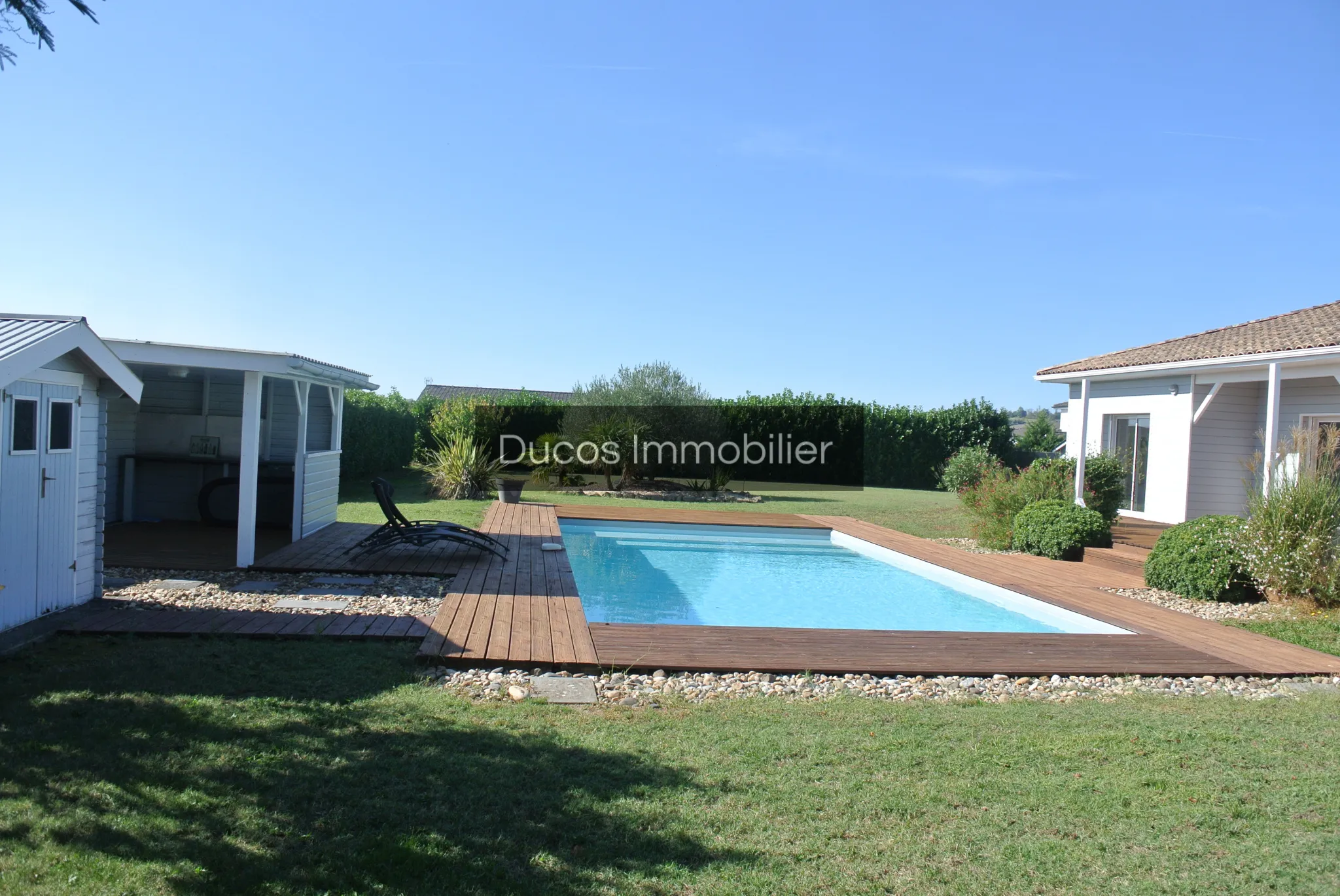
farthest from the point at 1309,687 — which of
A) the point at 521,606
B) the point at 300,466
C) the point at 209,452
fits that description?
the point at 209,452

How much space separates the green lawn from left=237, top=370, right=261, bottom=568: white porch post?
182 inches

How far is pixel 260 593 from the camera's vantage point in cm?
743

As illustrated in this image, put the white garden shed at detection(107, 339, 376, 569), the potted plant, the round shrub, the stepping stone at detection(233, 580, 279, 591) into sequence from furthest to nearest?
the potted plant, the round shrub, the white garden shed at detection(107, 339, 376, 569), the stepping stone at detection(233, 580, 279, 591)

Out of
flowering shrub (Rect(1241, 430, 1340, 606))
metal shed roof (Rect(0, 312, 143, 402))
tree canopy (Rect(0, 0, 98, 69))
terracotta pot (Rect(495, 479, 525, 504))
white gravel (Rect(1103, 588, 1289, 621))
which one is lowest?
white gravel (Rect(1103, 588, 1289, 621))

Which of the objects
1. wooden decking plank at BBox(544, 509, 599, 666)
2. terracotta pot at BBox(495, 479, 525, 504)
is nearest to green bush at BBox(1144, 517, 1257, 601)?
wooden decking plank at BBox(544, 509, 599, 666)

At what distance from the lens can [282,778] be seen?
11.3 ft

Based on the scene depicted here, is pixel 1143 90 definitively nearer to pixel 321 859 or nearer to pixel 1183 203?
pixel 1183 203

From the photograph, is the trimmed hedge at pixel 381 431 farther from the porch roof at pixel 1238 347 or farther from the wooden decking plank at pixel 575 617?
the porch roof at pixel 1238 347

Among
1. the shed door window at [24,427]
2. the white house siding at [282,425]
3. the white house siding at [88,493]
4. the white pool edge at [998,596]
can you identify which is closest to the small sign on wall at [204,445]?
the white house siding at [282,425]

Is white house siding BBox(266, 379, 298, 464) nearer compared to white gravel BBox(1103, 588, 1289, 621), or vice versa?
white gravel BBox(1103, 588, 1289, 621)

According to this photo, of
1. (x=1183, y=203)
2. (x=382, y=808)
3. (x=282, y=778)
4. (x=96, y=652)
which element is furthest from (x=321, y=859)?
(x=1183, y=203)

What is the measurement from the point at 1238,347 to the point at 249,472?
42.3ft

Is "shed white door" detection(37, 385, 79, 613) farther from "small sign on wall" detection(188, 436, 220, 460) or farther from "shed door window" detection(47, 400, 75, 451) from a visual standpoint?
"small sign on wall" detection(188, 436, 220, 460)

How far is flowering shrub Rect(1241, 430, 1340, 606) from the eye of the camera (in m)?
8.14
